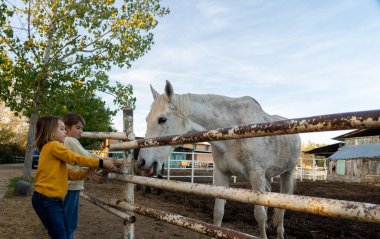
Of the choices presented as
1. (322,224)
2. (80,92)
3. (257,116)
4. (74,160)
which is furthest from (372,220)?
(80,92)

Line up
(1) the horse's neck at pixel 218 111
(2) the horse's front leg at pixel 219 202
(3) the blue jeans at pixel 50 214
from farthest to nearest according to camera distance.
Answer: (2) the horse's front leg at pixel 219 202 → (1) the horse's neck at pixel 218 111 → (3) the blue jeans at pixel 50 214

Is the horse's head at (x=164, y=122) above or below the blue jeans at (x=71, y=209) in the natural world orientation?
above

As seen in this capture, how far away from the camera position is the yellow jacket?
2.57 metres

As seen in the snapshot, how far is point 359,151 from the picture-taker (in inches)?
1054

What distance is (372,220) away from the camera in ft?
4.19

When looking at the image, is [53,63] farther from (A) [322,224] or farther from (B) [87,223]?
(A) [322,224]

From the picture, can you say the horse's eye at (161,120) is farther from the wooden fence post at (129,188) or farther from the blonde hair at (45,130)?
the blonde hair at (45,130)

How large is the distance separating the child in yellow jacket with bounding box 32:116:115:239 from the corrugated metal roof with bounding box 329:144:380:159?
26059 mm

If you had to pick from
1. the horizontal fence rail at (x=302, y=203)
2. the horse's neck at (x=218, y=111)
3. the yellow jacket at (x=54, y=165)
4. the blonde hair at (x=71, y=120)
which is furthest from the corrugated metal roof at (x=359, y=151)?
the yellow jacket at (x=54, y=165)

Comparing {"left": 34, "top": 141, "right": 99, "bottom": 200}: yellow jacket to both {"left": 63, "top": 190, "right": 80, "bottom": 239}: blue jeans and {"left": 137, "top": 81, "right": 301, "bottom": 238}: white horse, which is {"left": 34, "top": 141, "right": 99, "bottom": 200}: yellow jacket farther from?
{"left": 137, "top": 81, "right": 301, "bottom": 238}: white horse

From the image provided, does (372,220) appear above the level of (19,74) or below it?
below

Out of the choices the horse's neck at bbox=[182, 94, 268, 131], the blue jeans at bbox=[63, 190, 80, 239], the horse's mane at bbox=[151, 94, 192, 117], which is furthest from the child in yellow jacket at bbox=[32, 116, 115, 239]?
the horse's neck at bbox=[182, 94, 268, 131]

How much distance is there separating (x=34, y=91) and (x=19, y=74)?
1.27 metres

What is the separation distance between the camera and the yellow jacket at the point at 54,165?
257 cm
